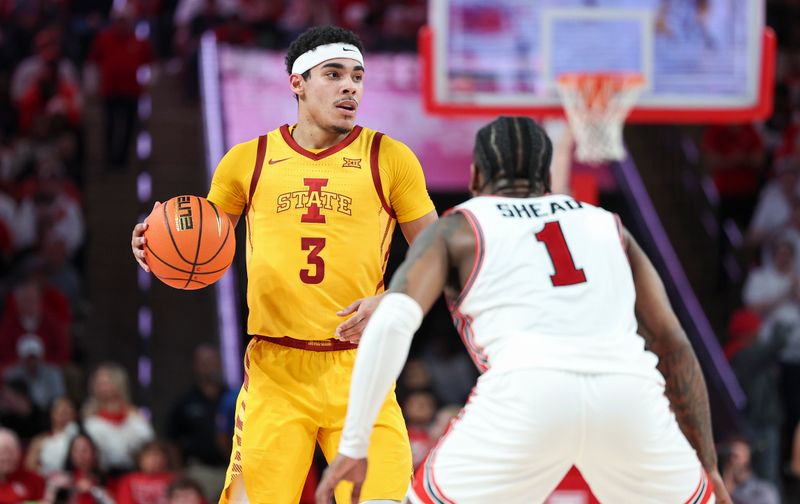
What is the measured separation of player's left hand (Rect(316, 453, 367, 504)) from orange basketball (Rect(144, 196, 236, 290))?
1467mm

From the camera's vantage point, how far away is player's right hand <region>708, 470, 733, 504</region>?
4312 mm

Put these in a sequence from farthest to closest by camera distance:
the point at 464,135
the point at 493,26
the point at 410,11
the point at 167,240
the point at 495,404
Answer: the point at 410,11
the point at 464,135
the point at 493,26
the point at 167,240
the point at 495,404

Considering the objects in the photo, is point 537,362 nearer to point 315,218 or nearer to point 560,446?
point 560,446

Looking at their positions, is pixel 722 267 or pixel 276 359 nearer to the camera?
pixel 276 359

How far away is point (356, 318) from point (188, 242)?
2.60ft

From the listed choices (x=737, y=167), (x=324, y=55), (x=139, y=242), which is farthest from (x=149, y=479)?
(x=737, y=167)

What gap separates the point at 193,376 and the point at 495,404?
907cm

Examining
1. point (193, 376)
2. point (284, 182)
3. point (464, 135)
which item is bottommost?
point (193, 376)

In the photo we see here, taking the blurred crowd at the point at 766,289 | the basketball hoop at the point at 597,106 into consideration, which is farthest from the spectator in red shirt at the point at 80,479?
the blurred crowd at the point at 766,289

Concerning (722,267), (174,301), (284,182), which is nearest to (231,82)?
(174,301)

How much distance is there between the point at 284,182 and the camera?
5.32m

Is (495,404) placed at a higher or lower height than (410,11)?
lower

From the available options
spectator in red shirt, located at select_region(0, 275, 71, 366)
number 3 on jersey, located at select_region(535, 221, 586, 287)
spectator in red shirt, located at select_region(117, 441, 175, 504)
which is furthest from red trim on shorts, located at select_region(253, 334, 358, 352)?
spectator in red shirt, located at select_region(0, 275, 71, 366)

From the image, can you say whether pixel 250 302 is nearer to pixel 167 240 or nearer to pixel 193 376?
pixel 167 240
